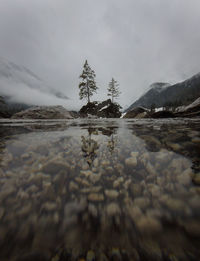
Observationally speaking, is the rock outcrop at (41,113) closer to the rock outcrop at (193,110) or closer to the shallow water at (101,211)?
the rock outcrop at (193,110)

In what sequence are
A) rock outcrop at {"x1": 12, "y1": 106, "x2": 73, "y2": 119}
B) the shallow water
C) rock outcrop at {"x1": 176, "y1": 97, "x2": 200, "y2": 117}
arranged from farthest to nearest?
rock outcrop at {"x1": 12, "y1": 106, "x2": 73, "y2": 119}, rock outcrop at {"x1": 176, "y1": 97, "x2": 200, "y2": 117}, the shallow water

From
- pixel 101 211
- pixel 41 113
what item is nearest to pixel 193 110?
pixel 101 211

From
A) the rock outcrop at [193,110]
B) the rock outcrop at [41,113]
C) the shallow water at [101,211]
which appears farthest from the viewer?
the rock outcrop at [41,113]

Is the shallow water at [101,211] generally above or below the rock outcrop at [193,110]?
below

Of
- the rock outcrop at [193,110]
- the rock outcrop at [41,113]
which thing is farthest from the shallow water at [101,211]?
the rock outcrop at [41,113]

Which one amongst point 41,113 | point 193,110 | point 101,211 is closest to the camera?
point 101,211

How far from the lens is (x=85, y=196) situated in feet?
2.57

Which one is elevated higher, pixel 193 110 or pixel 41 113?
pixel 41 113

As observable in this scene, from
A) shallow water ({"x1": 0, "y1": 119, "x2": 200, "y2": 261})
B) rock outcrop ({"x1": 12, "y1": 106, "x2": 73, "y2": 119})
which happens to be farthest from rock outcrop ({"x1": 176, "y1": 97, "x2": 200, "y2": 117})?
rock outcrop ({"x1": 12, "y1": 106, "x2": 73, "y2": 119})

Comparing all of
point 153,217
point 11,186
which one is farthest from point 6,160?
point 153,217

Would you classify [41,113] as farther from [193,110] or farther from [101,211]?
[193,110]

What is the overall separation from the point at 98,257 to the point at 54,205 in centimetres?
37

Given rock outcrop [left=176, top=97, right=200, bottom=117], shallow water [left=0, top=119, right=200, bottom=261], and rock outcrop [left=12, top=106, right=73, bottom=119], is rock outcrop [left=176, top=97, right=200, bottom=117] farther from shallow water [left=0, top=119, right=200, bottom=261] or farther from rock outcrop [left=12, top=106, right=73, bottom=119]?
rock outcrop [left=12, top=106, right=73, bottom=119]

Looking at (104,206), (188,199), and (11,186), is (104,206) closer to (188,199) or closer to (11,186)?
(188,199)
